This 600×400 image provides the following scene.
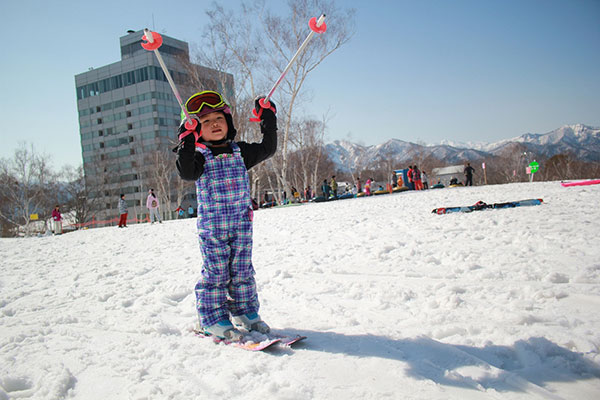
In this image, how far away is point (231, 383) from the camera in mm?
1794

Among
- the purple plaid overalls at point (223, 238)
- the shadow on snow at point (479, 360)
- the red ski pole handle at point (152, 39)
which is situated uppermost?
the red ski pole handle at point (152, 39)

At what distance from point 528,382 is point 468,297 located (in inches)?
49.2

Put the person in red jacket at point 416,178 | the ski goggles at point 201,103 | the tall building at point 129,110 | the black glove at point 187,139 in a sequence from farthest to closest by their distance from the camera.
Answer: the tall building at point 129,110 → the person in red jacket at point 416,178 → the ski goggles at point 201,103 → the black glove at point 187,139

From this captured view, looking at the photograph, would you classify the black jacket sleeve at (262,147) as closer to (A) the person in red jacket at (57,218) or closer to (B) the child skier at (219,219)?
(B) the child skier at (219,219)

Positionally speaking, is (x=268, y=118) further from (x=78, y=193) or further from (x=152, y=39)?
(x=78, y=193)

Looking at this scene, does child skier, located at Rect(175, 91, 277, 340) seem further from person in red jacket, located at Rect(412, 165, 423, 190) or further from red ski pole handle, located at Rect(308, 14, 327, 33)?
person in red jacket, located at Rect(412, 165, 423, 190)

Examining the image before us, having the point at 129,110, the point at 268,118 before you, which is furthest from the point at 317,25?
the point at 129,110

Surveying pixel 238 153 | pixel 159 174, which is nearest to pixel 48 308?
pixel 238 153

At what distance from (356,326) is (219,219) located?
1.27 m

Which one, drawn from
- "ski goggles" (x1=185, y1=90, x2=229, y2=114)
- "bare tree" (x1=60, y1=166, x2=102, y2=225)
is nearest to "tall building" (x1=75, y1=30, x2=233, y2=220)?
"bare tree" (x1=60, y1=166, x2=102, y2=225)

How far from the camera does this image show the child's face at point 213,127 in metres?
2.63

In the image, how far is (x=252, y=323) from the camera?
253 cm

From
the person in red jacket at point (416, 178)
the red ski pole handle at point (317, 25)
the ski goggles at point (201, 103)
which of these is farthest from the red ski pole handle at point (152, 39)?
the person in red jacket at point (416, 178)

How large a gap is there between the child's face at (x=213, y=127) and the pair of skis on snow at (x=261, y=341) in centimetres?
146
